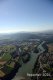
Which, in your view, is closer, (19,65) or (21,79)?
(21,79)

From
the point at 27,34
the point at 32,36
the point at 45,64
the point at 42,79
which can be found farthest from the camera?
the point at 27,34

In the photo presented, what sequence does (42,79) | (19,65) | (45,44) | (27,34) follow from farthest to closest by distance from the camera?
(27,34)
(45,44)
(19,65)
(42,79)

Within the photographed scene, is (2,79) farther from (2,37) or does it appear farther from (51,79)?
(2,37)

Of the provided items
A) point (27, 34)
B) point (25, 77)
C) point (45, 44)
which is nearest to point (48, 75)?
point (25, 77)

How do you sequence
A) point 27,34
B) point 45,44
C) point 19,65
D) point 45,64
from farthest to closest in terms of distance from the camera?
1. point 27,34
2. point 45,44
3. point 19,65
4. point 45,64

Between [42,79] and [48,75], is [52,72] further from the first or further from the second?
[42,79]

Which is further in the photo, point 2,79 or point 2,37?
point 2,37

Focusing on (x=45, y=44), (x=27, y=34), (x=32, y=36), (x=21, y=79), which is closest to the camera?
(x=21, y=79)

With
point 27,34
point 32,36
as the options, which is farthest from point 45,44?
point 27,34
